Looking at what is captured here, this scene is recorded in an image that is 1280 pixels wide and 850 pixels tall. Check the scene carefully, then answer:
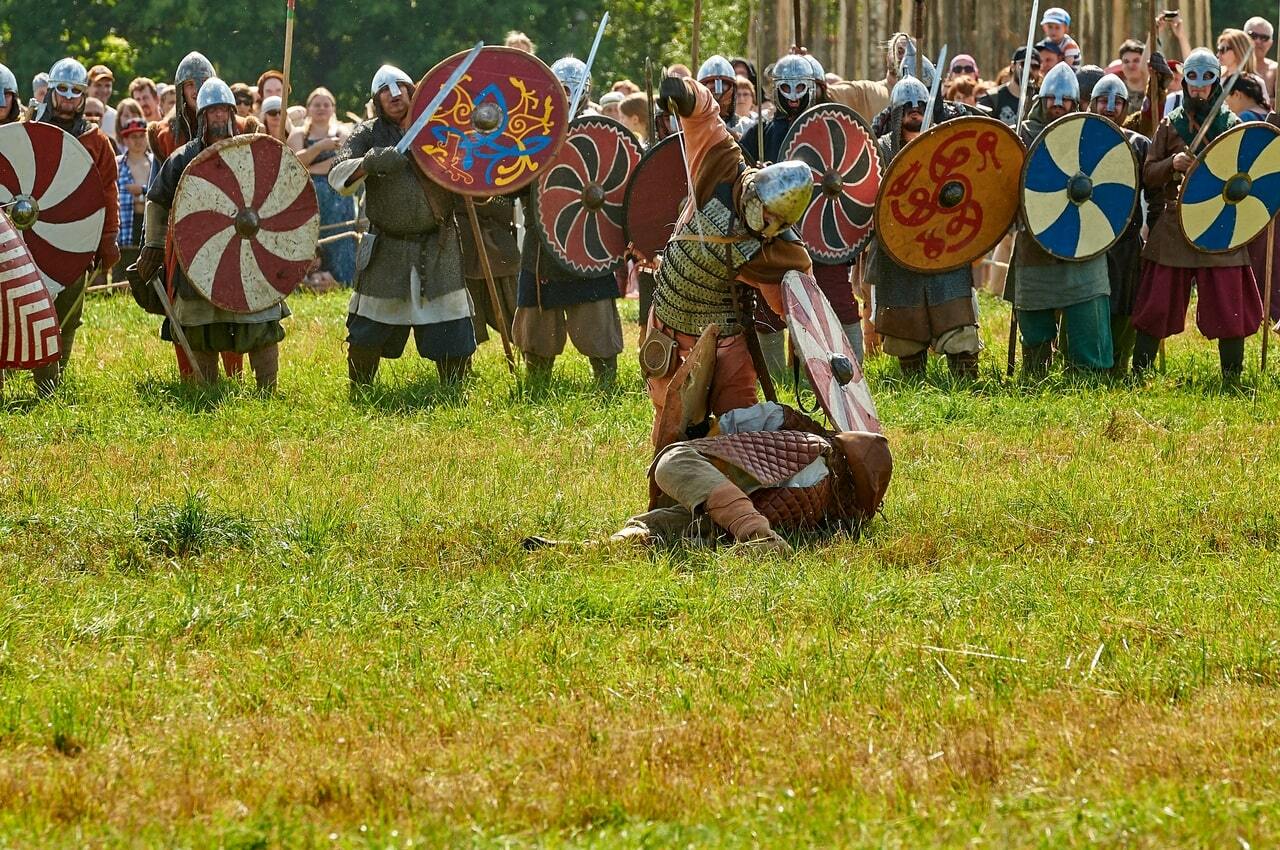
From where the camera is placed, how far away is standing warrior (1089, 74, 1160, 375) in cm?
928

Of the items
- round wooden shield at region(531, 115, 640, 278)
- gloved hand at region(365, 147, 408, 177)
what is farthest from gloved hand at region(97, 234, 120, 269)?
round wooden shield at region(531, 115, 640, 278)

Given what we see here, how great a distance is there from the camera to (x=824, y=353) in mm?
5961

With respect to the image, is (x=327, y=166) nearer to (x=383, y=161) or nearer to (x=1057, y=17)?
(x=383, y=161)

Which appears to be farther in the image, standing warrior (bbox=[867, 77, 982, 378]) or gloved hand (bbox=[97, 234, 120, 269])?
gloved hand (bbox=[97, 234, 120, 269])

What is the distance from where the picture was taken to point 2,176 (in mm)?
9031

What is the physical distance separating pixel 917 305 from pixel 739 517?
3.67 metres

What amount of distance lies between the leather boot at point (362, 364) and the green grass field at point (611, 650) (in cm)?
115

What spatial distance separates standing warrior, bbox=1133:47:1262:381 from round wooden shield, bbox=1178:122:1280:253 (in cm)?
9

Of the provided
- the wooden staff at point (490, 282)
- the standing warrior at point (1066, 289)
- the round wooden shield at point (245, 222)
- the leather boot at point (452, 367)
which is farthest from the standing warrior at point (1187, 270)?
the round wooden shield at point (245, 222)

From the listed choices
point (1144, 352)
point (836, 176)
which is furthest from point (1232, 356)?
point (836, 176)

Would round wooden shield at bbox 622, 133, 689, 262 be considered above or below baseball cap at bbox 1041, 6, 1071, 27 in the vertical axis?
below

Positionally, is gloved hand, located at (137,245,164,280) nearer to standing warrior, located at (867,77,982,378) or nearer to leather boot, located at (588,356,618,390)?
leather boot, located at (588,356,618,390)

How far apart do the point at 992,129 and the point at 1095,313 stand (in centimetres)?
103

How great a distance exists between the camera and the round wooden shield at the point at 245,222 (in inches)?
→ 346
